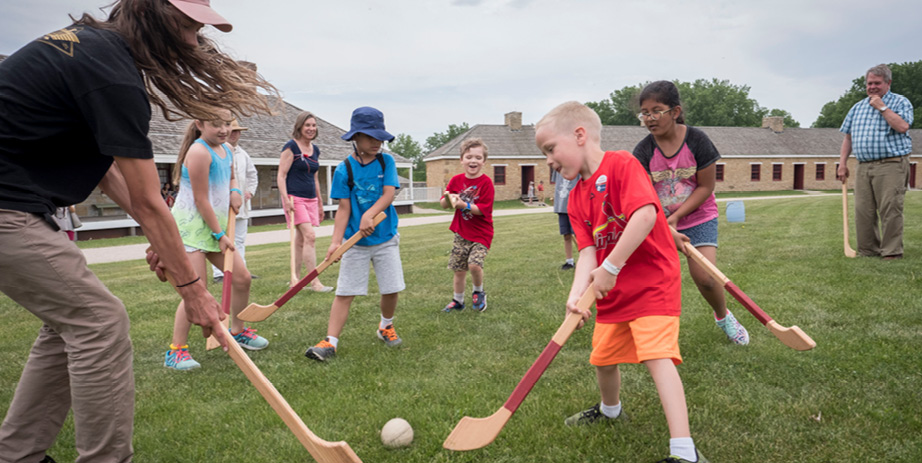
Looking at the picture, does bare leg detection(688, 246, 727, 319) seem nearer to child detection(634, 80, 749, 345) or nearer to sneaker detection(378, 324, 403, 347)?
child detection(634, 80, 749, 345)

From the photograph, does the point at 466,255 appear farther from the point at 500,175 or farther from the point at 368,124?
the point at 500,175

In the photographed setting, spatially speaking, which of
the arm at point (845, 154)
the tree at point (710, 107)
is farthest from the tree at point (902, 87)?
the arm at point (845, 154)

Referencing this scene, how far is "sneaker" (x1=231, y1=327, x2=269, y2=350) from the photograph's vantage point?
4859mm

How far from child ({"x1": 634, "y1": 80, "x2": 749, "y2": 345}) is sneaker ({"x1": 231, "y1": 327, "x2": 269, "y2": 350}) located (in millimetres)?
3553

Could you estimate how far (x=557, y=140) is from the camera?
2.75 m

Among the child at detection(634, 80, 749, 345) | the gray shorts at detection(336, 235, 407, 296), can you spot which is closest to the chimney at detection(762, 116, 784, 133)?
the child at detection(634, 80, 749, 345)

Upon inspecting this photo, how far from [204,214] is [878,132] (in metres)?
8.27

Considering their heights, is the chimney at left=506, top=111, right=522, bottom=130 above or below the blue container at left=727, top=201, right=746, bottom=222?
above

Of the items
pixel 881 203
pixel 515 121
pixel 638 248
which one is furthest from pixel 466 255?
pixel 515 121

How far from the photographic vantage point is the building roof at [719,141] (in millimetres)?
39375

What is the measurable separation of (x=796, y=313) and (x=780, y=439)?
2.59 m

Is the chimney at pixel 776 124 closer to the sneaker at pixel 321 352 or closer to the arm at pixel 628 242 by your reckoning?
the sneaker at pixel 321 352

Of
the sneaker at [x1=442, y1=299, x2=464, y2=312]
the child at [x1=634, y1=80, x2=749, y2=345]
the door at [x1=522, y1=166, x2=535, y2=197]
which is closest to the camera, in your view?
the child at [x1=634, y1=80, x2=749, y2=345]

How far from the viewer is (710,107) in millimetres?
69875
